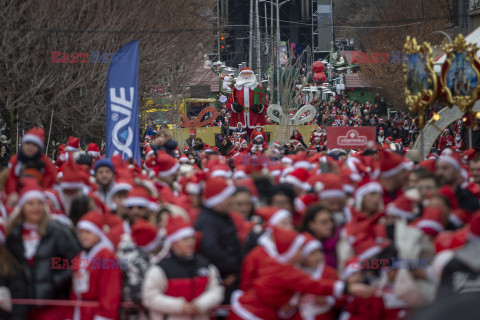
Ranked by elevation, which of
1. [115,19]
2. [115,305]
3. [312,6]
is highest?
[312,6]

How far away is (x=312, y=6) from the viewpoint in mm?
113688

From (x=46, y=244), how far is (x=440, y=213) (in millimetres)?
2780

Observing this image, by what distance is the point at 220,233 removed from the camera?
6305 millimetres

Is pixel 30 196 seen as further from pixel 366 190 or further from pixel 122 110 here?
pixel 122 110

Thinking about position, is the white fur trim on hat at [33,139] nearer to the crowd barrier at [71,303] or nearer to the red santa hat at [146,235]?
the red santa hat at [146,235]

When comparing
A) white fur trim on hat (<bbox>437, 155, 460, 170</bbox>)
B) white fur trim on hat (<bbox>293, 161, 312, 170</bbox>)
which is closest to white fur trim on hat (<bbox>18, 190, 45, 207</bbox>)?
white fur trim on hat (<bbox>437, 155, 460, 170</bbox>)

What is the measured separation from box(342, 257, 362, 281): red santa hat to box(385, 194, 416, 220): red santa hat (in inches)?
21.4

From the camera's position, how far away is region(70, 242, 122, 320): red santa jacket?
234 inches

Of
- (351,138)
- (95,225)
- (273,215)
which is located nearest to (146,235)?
(95,225)

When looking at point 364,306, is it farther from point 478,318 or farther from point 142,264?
point 478,318

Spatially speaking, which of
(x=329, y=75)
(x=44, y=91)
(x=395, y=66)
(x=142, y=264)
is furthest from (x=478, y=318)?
(x=329, y=75)

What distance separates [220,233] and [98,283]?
3.04 feet

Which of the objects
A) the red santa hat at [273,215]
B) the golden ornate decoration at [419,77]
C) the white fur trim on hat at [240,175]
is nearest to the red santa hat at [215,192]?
the red santa hat at [273,215]

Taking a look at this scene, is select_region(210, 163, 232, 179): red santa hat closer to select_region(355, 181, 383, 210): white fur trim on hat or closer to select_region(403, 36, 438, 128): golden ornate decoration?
select_region(355, 181, 383, 210): white fur trim on hat
